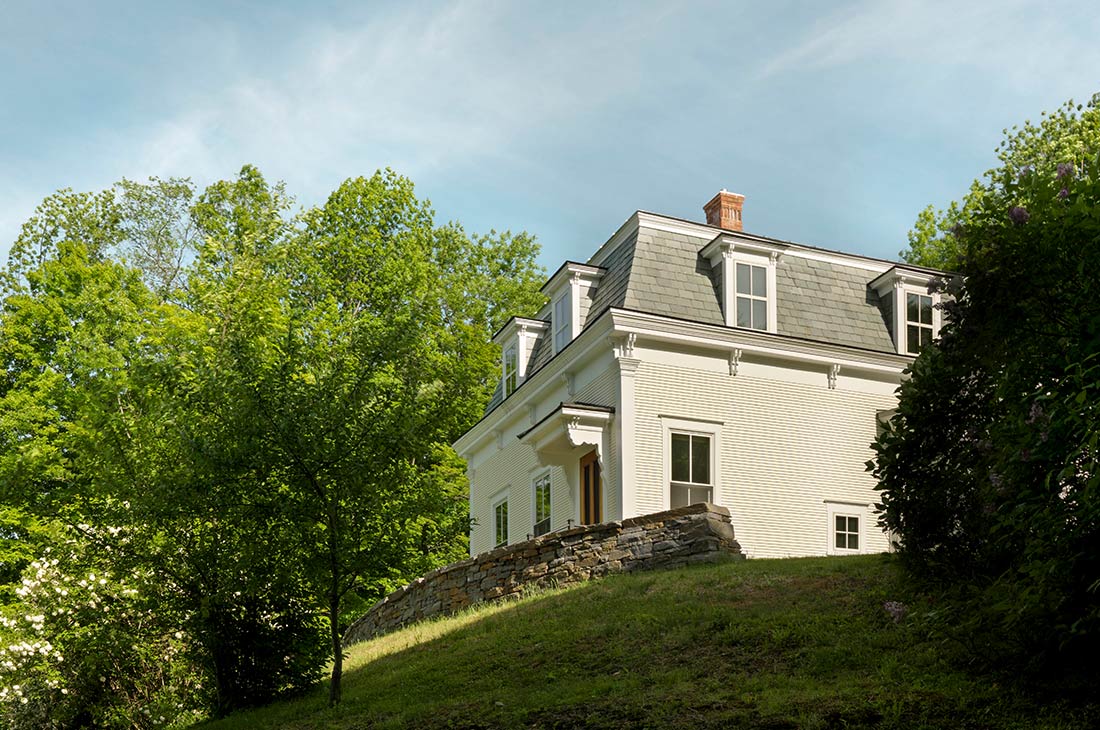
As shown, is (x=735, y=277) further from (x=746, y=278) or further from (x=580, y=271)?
(x=580, y=271)

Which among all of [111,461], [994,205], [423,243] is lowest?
[111,461]

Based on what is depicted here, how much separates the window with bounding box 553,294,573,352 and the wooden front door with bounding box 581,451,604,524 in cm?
246

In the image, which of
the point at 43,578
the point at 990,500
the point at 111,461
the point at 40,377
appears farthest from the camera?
the point at 40,377

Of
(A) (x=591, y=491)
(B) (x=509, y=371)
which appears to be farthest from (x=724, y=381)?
(B) (x=509, y=371)

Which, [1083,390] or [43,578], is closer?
[1083,390]

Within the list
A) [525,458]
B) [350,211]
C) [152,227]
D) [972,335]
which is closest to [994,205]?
[972,335]

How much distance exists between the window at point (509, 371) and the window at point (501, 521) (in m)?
2.45

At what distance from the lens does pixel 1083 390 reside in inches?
313

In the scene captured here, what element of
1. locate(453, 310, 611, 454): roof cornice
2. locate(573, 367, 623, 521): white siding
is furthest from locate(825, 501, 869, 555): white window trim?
locate(453, 310, 611, 454): roof cornice

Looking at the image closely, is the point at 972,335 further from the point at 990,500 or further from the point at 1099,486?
the point at 1099,486

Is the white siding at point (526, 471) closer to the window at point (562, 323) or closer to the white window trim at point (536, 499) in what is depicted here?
the white window trim at point (536, 499)

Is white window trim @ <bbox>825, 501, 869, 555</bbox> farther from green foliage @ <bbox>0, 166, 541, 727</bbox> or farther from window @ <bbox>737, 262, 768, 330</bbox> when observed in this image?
green foliage @ <bbox>0, 166, 541, 727</bbox>

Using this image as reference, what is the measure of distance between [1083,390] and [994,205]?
2.83 metres

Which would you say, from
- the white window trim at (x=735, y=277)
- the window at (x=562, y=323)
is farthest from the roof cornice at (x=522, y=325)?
the white window trim at (x=735, y=277)
